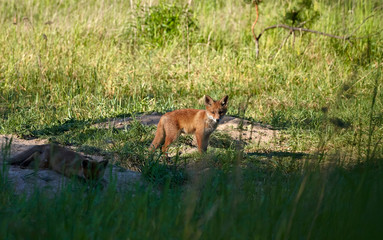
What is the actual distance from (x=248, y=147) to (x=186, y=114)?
94 centimetres

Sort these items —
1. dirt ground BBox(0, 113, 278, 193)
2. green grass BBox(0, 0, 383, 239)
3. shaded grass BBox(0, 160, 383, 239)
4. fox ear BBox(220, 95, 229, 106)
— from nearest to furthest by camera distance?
1. shaded grass BBox(0, 160, 383, 239)
2. green grass BBox(0, 0, 383, 239)
3. dirt ground BBox(0, 113, 278, 193)
4. fox ear BBox(220, 95, 229, 106)

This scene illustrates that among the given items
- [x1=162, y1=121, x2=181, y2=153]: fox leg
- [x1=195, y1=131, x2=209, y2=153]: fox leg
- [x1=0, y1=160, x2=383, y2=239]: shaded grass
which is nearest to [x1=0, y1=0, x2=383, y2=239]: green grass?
[x1=0, y1=160, x2=383, y2=239]: shaded grass

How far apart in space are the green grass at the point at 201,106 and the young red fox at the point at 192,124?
0.24 m

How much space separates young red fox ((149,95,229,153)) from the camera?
594 cm

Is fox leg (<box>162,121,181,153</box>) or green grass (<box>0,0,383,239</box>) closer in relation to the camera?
green grass (<box>0,0,383,239</box>)

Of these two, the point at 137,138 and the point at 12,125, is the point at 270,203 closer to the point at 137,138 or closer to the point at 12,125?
the point at 137,138

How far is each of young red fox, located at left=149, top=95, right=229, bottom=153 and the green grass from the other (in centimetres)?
24

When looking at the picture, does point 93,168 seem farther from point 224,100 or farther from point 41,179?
point 224,100

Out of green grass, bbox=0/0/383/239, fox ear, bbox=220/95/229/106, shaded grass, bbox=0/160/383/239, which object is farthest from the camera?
fox ear, bbox=220/95/229/106

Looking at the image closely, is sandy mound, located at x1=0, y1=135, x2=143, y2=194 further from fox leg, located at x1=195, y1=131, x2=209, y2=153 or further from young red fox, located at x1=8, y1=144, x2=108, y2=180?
fox leg, located at x1=195, y1=131, x2=209, y2=153

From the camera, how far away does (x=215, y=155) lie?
5355 mm

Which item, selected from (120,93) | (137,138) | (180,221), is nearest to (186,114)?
(137,138)

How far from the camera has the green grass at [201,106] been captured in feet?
8.64

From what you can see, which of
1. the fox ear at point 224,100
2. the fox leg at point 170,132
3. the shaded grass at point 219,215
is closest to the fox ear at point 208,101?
the fox ear at point 224,100
